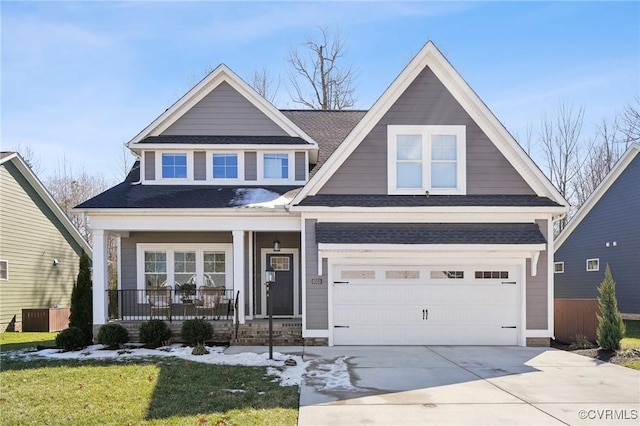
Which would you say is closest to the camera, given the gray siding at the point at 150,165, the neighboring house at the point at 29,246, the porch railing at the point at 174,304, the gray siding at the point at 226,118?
the porch railing at the point at 174,304

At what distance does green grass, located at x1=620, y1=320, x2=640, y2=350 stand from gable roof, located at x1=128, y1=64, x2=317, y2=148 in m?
9.50

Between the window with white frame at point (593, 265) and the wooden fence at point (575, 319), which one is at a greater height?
the window with white frame at point (593, 265)

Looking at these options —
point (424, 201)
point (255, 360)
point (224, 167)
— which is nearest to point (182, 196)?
point (224, 167)

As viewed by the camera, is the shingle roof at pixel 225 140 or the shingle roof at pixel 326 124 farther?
the shingle roof at pixel 326 124

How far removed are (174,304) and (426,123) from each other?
8.71 meters

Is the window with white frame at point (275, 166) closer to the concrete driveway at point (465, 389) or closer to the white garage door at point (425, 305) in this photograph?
the white garage door at point (425, 305)

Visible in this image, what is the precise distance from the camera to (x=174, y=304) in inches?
585

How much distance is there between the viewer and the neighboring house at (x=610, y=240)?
62.7 ft

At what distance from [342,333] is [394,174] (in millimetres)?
4189

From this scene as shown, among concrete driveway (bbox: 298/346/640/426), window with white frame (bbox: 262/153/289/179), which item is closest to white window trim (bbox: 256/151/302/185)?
window with white frame (bbox: 262/153/289/179)

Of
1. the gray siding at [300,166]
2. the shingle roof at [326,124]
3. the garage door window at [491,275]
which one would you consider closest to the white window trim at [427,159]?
the garage door window at [491,275]

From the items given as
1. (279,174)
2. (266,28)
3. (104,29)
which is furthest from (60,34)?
(279,174)

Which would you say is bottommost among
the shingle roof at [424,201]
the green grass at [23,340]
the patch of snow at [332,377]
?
the green grass at [23,340]

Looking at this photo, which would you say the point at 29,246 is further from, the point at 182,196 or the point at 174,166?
the point at 182,196
